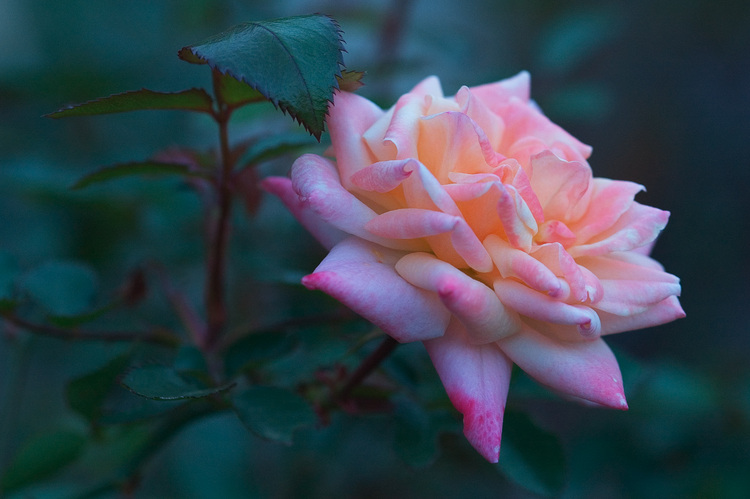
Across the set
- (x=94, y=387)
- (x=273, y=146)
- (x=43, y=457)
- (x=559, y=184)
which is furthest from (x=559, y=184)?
(x=43, y=457)

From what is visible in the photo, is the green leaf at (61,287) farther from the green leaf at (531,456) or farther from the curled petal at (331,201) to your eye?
the green leaf at (531,456)

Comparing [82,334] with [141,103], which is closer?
[141,103]

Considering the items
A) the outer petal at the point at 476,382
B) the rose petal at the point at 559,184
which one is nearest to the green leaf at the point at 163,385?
the outer petal at the point at 476,382

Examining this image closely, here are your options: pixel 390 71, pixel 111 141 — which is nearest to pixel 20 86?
pixel 111 141

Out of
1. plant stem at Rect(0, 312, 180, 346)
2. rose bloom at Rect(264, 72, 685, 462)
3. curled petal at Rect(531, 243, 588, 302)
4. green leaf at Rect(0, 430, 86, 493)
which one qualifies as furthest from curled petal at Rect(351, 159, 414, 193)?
green leaf at Rect(0, 430, 86, 493)

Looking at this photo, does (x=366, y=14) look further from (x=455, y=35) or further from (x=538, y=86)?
(x=538, y=86)

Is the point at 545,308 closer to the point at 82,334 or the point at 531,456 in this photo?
the point at 531,456
